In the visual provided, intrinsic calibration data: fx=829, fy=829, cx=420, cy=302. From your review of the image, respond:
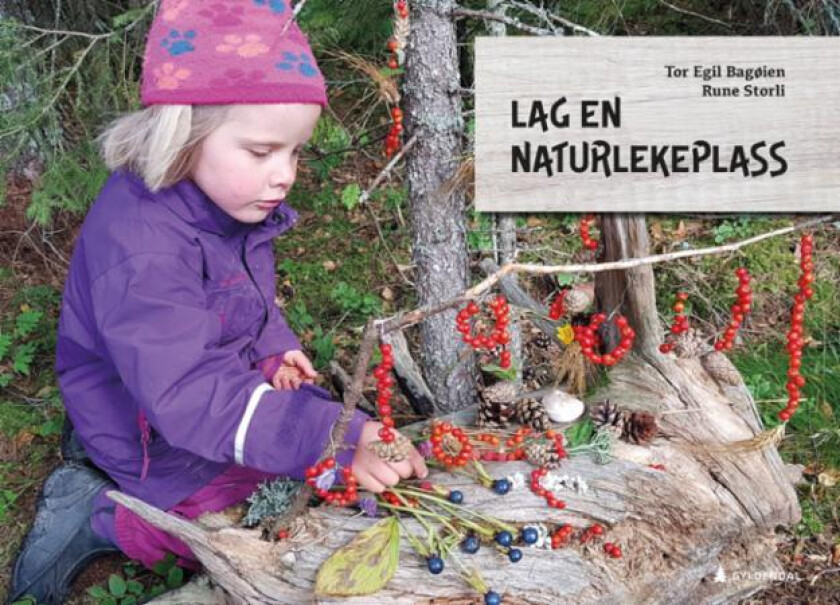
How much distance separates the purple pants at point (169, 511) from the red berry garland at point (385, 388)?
819 millimetres

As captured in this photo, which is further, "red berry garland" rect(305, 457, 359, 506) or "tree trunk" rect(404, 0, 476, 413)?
"tree trunk" rect(404, 0, 476, 413)

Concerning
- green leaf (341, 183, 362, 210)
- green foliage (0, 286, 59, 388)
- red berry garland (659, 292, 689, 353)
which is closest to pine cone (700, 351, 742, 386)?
red berry garland (659, 292, 689, 353)

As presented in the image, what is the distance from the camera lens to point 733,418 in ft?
9.48

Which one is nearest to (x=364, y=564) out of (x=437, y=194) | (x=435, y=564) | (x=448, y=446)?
(x=435, y=564)

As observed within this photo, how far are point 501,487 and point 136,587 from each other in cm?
152

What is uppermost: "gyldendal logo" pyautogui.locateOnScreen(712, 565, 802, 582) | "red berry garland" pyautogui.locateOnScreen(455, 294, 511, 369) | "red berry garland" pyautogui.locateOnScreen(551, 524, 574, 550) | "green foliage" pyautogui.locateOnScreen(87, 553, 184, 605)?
"red berry garland" pyautogui.locateOnScreen(455, 294, 511, 369)

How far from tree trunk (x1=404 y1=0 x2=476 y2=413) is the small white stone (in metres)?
0.37

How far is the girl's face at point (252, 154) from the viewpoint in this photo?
93.7 inches

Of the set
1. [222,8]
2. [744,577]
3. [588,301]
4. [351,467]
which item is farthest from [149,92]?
[744,577]

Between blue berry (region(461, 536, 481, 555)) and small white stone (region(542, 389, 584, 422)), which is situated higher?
small white stone (region(542, 389, 584, 422))

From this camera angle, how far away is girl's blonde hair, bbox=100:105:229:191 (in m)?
2.38

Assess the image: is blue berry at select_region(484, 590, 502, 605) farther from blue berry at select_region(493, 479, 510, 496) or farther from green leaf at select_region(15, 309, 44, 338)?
green leaf at select_region(15, 309, 44, 338)

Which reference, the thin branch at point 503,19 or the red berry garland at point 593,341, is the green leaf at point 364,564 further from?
the thin branch at point 503,19

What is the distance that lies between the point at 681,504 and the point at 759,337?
75.2 inches
